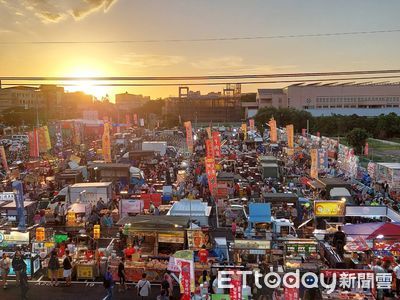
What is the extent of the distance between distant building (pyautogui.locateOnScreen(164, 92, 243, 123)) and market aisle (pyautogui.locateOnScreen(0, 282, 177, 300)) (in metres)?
85.5

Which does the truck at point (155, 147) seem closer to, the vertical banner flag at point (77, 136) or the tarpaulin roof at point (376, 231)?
the vertical banner flag at point (77, 136)

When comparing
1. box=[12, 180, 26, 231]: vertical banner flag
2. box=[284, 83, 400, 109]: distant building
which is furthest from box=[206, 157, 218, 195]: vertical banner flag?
box=[284, 83, 400, 109]: distant building

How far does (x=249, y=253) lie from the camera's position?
10344mm

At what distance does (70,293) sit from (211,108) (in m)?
87.8

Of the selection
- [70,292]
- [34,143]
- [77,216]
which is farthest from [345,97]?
[70,292]

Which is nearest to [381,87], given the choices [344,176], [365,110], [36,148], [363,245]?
[365,110]

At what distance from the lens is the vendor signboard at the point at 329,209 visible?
531 inches

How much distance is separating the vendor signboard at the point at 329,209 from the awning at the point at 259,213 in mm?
1623

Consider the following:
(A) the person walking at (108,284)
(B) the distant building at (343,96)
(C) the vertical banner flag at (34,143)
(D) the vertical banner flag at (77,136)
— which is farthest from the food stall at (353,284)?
(B) the distant building at (343,96)

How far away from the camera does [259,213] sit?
13.5m

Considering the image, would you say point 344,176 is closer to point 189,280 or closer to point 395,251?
point 395,251

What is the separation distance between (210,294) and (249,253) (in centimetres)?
234

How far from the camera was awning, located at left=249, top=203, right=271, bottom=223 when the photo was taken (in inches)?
527

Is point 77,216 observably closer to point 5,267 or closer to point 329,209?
point 5,267
